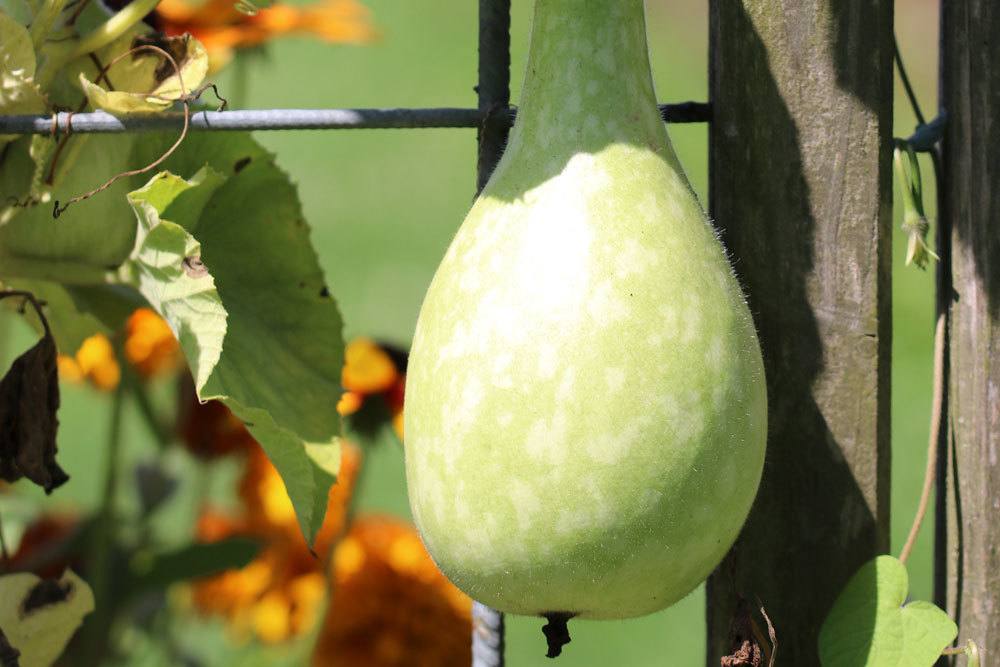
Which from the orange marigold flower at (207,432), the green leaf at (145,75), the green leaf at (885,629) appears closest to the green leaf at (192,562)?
the orange marigold flower at (207,432)

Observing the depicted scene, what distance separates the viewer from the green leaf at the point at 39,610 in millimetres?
1042

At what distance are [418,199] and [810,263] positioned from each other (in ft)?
11.9

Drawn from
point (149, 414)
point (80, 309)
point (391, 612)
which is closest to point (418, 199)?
point (149, 414)

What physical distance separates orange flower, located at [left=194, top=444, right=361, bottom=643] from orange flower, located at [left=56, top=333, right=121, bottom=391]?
8.6 inches

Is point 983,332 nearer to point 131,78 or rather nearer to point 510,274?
point 510,274

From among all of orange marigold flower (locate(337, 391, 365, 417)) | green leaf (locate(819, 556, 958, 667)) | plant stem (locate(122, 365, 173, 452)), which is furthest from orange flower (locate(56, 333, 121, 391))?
green leaf (locate(819, 556, 958, 667))

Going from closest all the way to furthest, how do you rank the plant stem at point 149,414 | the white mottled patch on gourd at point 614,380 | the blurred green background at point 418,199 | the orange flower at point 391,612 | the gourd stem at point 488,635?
the white mottled patch on gourd at point 614,380 < the gourd stem at point 488,635 < the orange flower at point 391,612 < the plant stem at point 149,414 < the blurred green background at point 418,199

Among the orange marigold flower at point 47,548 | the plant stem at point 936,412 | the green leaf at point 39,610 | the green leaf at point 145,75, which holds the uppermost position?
the green leaf at point 145,75

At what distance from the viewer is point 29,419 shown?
3.10 feet

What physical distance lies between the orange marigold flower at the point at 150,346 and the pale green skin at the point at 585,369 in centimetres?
81

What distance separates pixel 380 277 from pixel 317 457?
3.08m

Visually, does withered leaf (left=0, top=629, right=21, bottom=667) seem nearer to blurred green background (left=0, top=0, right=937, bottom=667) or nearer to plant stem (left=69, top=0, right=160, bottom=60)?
plant stem (left=69, top=0, right=160, bottom=60)

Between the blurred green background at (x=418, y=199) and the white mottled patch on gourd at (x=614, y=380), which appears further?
the blurred green background at (x=418, y=199)

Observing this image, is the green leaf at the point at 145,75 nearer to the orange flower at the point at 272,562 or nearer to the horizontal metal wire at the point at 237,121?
the horizontal metal wire at the point at 237,121
